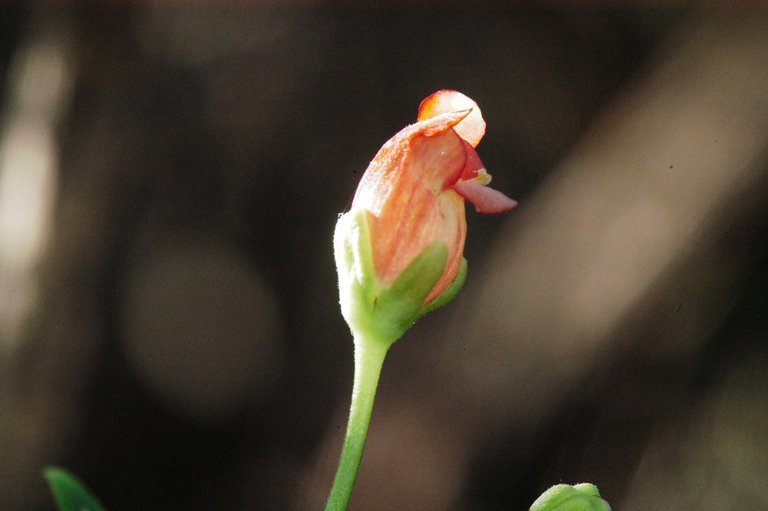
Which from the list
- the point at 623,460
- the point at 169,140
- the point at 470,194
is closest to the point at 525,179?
the point at 623,460

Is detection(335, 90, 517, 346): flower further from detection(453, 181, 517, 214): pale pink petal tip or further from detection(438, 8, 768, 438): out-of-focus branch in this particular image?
detection(438, 8, 768, 438): out-of-focus branch

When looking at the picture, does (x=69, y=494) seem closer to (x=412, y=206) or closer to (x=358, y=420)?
(x=358, y=420)

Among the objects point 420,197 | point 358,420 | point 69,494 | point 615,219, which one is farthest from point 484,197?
point 615,219

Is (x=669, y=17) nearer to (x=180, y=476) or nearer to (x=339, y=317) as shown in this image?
(x=339, y=317)

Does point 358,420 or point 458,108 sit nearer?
point 358,420

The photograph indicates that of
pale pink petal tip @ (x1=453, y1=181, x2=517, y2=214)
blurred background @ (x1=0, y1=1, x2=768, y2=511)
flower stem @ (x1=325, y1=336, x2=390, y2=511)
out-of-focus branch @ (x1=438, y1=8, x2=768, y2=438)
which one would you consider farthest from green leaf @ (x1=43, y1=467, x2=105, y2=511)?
out-of-focus branch @ (x1=438, y1=8, x2=768, y2=438)

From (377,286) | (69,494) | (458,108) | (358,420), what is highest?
(458,108)

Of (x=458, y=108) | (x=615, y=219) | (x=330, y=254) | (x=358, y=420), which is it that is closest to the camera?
(x=358, y=420)
